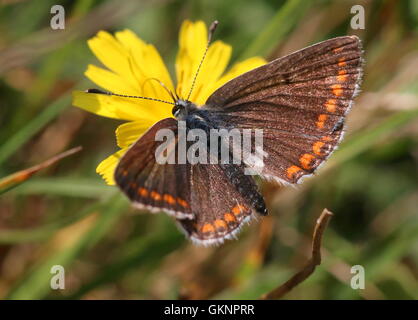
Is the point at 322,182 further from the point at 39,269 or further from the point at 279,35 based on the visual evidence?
the point at 39,269

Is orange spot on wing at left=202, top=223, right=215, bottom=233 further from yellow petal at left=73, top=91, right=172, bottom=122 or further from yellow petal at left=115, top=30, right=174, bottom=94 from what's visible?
yellow petal at left=115, top=30, right=174, bottom=94

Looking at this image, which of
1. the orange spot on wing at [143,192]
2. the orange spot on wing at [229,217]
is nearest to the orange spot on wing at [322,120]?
the orange spot on wing at [229,217]

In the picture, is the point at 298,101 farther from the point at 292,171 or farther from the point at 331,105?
the point at 292,171

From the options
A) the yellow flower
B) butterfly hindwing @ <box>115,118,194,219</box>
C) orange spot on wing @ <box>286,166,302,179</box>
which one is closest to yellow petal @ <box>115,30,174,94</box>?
the yellow flower

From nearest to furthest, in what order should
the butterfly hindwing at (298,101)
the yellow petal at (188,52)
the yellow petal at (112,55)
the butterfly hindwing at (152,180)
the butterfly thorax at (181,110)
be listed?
the butterfly hindwing at (152,180), the butterfly hindwing at (298,101), the butterfly thorax at (181,110), the yellow petal at (112,55), the yellow petal at (188,52)

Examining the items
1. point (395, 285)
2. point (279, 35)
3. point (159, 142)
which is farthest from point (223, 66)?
point (395, 285)

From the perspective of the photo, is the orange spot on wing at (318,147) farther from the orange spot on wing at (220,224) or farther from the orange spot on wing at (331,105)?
the orange spot on wing at (220,224)
